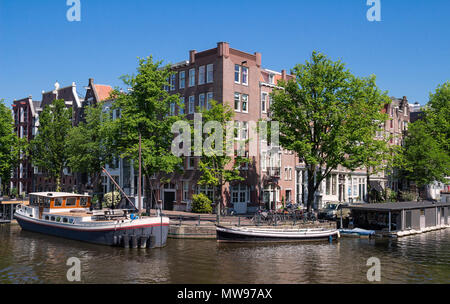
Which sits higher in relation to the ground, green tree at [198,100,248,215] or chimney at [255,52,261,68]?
chimney at [255,52,261,68]

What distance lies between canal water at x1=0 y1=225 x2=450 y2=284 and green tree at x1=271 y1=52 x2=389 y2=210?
919cm

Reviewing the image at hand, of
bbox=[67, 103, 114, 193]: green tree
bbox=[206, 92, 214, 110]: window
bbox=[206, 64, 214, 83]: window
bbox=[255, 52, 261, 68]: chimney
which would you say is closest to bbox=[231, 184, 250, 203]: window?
bbox=[206, 92, 214, 110]: window

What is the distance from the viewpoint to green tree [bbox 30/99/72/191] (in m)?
58.6

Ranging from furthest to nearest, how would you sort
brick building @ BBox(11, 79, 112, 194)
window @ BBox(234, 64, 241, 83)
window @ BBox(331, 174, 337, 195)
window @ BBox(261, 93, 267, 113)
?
brick building @ BBox(11, 79, 112, 194) → window @ BBox(331, 174, 337, 195) → window @ BBox(261, 93, 267, 113) → window @ BBox(234, 64, 241, 83)

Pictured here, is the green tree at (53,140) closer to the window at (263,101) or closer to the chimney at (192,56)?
the chimney at (192,56)

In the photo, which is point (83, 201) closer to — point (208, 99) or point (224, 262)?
point (208, 99)

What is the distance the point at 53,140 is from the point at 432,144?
53729 mm

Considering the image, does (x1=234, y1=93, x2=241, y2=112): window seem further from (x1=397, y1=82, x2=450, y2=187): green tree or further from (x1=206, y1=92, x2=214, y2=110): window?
(x1=397, y1=82, x2=450, y2=187): green tree

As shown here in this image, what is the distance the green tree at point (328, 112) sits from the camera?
133 feet

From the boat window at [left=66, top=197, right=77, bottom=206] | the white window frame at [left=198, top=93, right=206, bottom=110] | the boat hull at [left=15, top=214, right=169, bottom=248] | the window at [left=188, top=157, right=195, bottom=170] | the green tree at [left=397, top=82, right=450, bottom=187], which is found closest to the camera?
the boat hull at [left=15, top=214, right=169, bottom=248]

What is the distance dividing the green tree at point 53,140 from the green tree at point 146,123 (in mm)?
20364

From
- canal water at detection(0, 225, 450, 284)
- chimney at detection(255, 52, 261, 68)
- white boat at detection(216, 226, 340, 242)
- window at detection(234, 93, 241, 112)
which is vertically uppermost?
chimney at detection(255, 52, 261, 68)

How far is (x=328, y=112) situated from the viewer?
4128cm

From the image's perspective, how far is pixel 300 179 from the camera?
58.2 m
